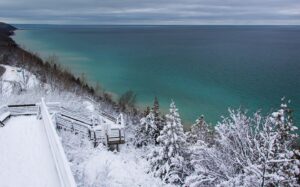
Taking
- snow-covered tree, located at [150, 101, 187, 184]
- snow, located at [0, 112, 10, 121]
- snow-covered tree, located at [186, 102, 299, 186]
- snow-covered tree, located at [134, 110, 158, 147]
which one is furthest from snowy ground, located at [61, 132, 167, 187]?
snow-covered tree, located at [134, 110, 158, 147]

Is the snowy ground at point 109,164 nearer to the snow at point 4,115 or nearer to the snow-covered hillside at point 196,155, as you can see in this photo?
the snow-covered hillside at point 196,155

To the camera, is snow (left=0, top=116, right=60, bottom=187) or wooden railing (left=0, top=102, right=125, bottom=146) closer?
snow (left=0, top=116, right=60, bottom=187)

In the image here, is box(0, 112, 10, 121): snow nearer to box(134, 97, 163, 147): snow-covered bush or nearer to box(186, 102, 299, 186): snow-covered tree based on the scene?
box(186, 102, 299, 186): snow-covered tree

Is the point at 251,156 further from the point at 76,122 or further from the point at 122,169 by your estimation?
the point at 76,122

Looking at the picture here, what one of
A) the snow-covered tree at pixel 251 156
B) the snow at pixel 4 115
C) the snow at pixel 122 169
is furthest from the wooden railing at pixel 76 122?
the snow-covered tree at pixel 251 156

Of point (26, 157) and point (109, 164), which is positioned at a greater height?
point (26, 157)

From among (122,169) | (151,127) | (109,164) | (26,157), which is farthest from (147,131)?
(26,157)
